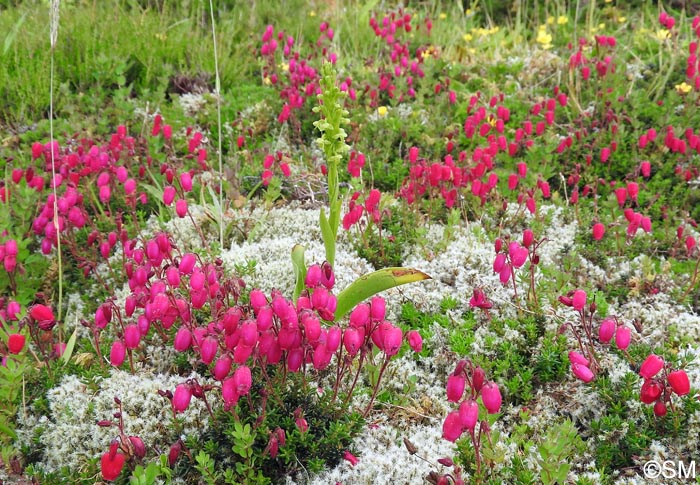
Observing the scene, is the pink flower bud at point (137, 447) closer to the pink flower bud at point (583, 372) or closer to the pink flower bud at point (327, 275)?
the pink flower bud at point (327, 275)

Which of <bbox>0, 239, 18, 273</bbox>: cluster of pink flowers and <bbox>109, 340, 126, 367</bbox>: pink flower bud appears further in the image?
<bbox>0, 239, 18, 273</bbox>: cluster of pink flowers

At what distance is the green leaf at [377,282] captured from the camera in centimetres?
239

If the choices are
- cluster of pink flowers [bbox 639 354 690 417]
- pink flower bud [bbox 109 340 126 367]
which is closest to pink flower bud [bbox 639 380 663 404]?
cluster of pink flowers [bbox 639 354 690 417]

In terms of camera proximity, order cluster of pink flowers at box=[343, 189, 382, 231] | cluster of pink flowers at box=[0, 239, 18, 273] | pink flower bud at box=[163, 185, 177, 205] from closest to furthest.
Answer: cluster of pink flowers at box=[0, 239, 18, 273], pink flower bud at box=[163, 185, 177, 205], cluster of pink flowers at box=[343, 189, 382, 231]

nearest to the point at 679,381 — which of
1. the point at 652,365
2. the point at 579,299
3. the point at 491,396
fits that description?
the point at 652,365

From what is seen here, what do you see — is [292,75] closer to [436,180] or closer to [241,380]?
[436,180]

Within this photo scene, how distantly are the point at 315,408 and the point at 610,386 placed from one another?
3.80ft

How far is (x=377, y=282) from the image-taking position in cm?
241

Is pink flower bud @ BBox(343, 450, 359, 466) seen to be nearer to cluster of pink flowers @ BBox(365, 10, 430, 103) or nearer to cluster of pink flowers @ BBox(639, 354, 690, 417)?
cluster of pink flowers @ BBox(639, 354, 690, 417)

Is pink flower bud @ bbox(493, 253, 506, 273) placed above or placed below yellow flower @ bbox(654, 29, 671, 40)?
below

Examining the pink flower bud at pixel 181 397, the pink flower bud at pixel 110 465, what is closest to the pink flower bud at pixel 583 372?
the pink flower bud at pixel 181 397

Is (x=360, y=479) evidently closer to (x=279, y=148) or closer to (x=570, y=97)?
(x=279, y=148)

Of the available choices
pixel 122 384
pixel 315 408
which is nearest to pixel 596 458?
pixel 315 408

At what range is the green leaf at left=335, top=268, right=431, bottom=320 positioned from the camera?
2.39 m
